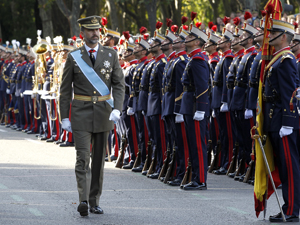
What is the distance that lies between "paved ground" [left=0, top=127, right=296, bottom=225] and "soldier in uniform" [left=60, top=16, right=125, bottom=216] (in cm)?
50

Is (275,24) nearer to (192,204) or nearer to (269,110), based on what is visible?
(269,110)

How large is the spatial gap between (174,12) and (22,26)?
12.7 metres

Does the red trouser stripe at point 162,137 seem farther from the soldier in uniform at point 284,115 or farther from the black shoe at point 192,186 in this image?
the soldier in uniform at point 284,115

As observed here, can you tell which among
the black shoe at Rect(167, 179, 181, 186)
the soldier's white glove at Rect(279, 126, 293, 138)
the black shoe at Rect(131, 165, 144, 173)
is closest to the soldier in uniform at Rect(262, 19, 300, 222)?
the soldier's white glove at Rect(279, 126, 293, 138)

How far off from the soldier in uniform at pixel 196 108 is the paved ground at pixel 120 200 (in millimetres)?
322

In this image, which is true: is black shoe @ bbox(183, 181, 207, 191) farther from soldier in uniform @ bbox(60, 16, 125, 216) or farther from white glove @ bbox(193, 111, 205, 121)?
soldier in uniform @ bbox(60, 16, 125, 216)

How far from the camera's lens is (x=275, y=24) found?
23.9 feet

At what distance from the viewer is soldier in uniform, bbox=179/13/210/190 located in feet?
30.8

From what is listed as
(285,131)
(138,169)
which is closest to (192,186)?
(138,169)

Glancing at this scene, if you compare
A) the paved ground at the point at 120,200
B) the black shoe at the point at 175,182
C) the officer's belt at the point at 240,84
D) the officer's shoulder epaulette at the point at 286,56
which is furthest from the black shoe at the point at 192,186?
the officer's shoulder epaulette at the point at 286,56

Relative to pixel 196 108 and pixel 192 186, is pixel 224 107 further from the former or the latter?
pixel 192 186

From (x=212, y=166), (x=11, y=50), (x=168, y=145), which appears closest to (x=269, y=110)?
(x=168, y=145)

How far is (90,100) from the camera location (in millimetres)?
7664

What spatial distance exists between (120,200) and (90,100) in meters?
1.67
